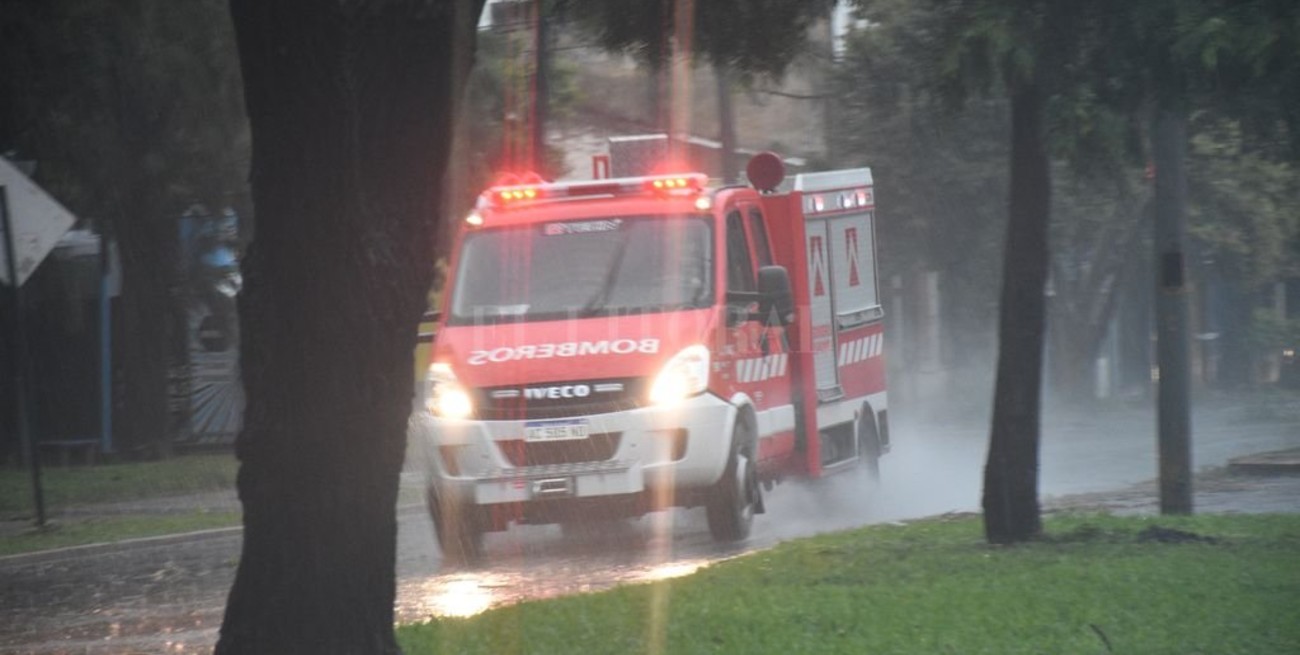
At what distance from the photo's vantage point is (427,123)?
6719mm

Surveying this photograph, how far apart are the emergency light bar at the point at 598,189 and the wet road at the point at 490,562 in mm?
2456

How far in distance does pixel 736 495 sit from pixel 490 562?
1699 millimetres

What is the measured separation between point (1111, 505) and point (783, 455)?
264 centimetres

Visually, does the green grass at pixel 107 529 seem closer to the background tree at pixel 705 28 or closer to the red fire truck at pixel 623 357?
the red fire truck at pixel 623 357

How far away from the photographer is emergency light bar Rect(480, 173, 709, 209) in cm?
1318

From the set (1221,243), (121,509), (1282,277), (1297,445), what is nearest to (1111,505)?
(1297,445)

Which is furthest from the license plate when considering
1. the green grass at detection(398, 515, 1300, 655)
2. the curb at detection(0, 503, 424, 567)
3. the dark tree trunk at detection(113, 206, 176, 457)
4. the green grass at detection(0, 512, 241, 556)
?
the dark tree trunk at detection(113, 206, 176, 457)

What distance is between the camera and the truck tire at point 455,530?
1237cm

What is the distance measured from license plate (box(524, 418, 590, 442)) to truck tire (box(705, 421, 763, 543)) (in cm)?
102

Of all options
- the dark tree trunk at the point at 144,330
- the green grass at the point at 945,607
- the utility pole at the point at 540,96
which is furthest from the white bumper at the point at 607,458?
the dark tree trunk at the point at 144,330

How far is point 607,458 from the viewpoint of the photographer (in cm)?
1198

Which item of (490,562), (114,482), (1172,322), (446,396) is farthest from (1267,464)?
(114,482)

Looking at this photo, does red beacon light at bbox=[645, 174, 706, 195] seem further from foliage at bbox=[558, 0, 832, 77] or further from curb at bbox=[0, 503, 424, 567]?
curb at bbox=[0, 503, 424, 567]

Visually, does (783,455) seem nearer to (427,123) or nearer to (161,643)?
(161,643)
